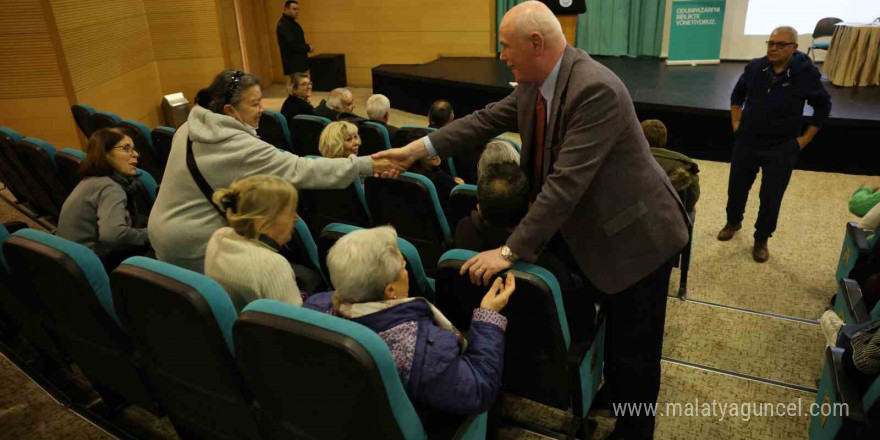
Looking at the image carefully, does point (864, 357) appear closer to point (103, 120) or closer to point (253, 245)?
point (253, 245)

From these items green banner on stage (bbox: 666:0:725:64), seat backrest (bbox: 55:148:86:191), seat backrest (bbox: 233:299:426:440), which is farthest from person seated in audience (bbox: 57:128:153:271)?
green banner on stage (bbox: 666:0:725:64)

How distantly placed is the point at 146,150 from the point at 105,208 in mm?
1572

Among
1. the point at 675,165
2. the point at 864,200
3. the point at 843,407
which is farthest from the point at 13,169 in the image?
the point at 864,200

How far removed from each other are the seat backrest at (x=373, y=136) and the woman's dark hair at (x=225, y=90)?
56.8 inches

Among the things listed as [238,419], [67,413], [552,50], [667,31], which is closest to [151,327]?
[238,419]

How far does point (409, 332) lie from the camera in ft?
4.15

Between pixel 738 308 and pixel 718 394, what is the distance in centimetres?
76

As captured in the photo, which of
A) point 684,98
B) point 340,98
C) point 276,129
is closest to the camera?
→ point 276,129

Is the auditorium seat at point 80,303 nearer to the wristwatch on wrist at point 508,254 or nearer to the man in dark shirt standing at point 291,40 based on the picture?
the wristwatch on wrist at point 508,254

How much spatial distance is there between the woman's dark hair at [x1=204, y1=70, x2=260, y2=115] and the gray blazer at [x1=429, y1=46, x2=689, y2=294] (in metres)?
1.00

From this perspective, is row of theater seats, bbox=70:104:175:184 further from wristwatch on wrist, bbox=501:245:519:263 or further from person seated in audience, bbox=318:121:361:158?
wristwatch on wrist, bbox=501:245:519:263

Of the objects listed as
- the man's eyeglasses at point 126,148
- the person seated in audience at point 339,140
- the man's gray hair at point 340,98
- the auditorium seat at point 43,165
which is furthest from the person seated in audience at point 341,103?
the auditorium seat at point 43,165

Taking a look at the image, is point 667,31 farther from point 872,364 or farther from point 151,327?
point 151,327

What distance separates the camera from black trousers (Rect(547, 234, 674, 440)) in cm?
173
